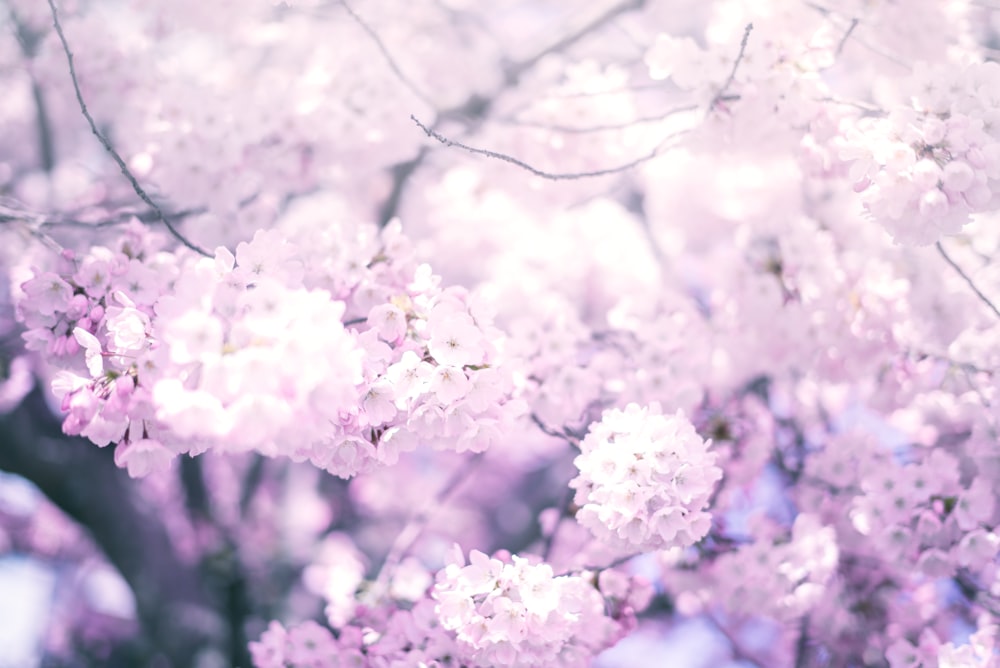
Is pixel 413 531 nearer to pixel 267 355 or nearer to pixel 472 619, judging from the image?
pixel 472 619

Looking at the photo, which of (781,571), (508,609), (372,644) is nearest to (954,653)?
(781,571)

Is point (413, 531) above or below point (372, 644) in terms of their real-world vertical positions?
below

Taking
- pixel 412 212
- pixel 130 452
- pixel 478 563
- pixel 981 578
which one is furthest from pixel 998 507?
pixel 412 212

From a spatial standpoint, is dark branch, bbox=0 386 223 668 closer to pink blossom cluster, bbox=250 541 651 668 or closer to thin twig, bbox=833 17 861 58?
pink blossom cluster, bbox=250 541 651 668

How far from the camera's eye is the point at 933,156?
1.84 meters

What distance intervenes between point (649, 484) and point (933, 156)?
1205mm

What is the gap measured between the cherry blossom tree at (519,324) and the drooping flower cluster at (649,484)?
11 mm

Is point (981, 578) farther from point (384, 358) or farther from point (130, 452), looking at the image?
point (130, 452)

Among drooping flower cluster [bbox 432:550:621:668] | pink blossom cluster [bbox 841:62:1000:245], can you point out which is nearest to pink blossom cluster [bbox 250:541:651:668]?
drooping flower cluster [bbox 432:550:621:668]

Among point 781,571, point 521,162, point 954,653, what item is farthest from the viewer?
point 781,571

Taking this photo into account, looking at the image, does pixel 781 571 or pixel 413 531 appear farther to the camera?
pixel 413 531

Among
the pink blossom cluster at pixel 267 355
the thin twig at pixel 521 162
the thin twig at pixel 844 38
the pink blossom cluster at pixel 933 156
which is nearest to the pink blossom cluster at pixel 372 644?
the pink blossom cluster at pixel 267 355

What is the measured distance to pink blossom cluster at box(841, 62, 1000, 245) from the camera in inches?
70.8

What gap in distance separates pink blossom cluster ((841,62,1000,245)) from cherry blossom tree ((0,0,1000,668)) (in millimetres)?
10
